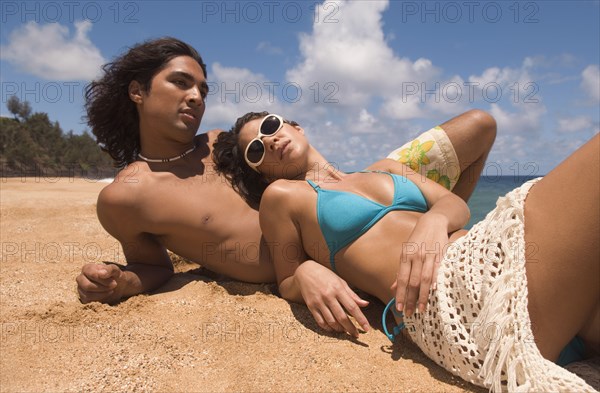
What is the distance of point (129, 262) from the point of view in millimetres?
3104

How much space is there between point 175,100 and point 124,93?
1.83 feet

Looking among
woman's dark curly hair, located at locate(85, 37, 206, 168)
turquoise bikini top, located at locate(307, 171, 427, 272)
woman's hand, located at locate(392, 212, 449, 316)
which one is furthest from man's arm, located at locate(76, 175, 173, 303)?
woman's hand, located at locate(392, 212, 449, 316)

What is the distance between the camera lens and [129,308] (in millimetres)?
2578

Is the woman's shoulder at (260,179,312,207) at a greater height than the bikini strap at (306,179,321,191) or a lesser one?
lesser

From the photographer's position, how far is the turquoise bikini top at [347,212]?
2.35m

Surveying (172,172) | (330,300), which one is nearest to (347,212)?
(330,300)

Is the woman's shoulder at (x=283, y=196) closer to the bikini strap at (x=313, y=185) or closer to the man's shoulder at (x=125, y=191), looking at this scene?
the bikini strap at (x=313, y=185)

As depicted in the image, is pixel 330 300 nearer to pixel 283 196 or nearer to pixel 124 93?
pixel 283 196

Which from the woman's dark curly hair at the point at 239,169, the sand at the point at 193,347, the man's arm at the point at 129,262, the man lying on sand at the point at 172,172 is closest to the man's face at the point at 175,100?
the man lying on sand at the point at 172,172

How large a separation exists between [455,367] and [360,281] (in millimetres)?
676

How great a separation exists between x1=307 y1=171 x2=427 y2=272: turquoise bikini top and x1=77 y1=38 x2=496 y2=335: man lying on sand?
0.19 m

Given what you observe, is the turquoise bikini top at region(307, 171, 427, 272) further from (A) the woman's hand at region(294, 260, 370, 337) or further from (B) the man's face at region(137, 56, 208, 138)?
(B) the man's face at region(137, 56, 208, 138)

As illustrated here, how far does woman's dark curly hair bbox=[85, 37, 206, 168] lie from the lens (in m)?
3.22

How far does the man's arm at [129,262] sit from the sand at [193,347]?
94 mm
